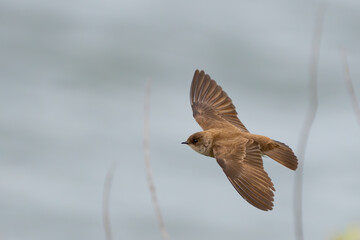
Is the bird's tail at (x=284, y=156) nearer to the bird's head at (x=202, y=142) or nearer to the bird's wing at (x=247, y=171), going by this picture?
the bird's wing at (x=247, y=171)

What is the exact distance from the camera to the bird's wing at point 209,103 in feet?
23.6

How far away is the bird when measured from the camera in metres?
5.30

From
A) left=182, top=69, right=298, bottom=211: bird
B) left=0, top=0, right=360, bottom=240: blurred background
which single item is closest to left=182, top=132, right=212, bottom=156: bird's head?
left=182, top=69, right=298, bottom=211: bird

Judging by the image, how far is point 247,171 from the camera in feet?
18.3

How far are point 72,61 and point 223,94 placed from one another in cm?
1322

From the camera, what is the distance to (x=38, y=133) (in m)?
17.6

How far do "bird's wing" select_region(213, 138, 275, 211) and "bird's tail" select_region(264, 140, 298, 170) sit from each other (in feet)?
0.56

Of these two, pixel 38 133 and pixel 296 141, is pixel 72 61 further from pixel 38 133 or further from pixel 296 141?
pixel 296 141

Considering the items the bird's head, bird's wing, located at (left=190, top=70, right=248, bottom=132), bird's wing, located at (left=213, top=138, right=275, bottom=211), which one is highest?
bird's wing, located at (left=190, top=70, right=248, bottom=132)

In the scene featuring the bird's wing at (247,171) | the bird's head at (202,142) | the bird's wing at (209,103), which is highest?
the bird's wing at (209,103)

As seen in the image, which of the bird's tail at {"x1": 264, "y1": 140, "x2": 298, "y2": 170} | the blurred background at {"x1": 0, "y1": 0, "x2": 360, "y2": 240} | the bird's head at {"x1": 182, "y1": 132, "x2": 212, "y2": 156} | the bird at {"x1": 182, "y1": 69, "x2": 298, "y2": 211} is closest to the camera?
the bird at {"x1": 182, "y1": 69, "x2": 298, "y2": 211}

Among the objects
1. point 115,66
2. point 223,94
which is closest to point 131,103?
point 115,66

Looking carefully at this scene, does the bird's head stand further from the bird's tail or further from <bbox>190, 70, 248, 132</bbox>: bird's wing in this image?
<bbox>190, 70, 248, 132</bbox>: bird's wing

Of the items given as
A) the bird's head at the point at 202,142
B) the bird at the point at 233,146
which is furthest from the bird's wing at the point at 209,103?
the bird's head at the point at 202,142
